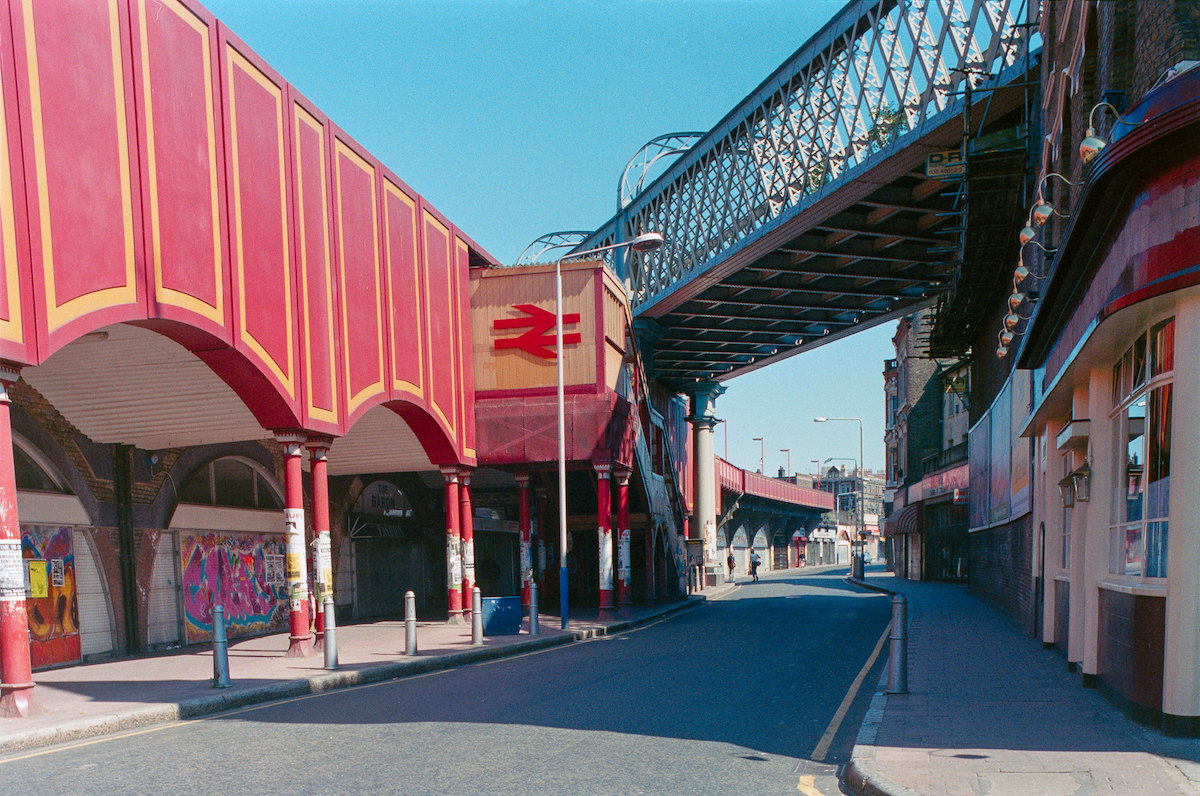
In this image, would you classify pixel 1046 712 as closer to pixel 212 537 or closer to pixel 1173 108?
pixel 1173 108

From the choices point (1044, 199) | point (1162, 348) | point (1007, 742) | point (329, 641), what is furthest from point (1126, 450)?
point (329, 641)

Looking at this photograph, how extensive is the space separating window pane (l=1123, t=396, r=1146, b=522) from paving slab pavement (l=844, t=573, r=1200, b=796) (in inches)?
70.4

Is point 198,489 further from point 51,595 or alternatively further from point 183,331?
point 183,331

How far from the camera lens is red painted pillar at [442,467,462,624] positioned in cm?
2188

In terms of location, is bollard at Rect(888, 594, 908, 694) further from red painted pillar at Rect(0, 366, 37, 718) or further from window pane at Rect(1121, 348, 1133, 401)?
red painted pillar at Rect(0, 366, 37, 718)

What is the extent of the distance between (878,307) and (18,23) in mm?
40122

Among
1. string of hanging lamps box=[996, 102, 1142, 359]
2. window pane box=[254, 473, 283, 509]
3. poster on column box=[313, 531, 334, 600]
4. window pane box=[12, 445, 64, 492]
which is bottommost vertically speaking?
poster on column box=[313, 531, 334, 600]

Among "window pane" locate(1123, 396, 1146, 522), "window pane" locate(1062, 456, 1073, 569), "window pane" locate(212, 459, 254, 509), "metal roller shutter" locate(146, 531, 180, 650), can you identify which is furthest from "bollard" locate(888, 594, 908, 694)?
"window pane" locate(212, 459, 254, 509)

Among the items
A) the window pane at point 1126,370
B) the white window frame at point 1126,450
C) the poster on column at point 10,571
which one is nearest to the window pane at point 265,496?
the poster on column at point 10,571

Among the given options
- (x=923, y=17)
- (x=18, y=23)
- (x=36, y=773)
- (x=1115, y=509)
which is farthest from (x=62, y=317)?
(x=923, y=17)

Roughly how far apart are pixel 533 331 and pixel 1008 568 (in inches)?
464

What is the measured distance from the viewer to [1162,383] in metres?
7.89

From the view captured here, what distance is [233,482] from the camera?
66.0ft

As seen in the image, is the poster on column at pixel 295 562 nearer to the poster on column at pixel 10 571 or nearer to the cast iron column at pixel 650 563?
the poster on column at pixel 10 571
